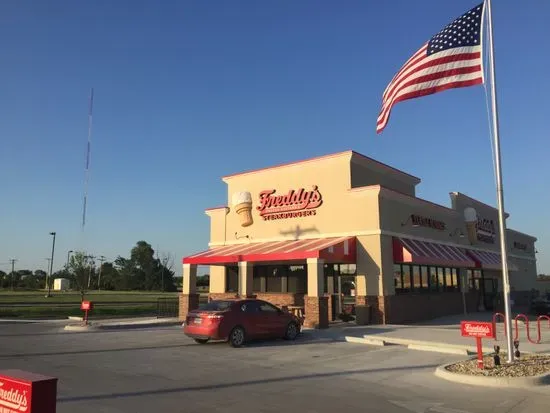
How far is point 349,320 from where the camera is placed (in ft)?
80.0

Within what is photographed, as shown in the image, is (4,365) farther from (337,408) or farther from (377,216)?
(377,216)

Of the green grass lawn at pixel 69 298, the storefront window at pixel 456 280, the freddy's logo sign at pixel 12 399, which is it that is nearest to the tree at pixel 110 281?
the green grass lawn at pixel 69 298

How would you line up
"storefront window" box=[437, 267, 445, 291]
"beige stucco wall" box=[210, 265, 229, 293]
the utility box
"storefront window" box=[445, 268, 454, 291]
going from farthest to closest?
the utility box → "storefront window" box=[445, 268, 454, 291] → "beige stucco wall" box=[210, 265, 229, 293] → "storefront window" box=[437, 267, 445, 291]

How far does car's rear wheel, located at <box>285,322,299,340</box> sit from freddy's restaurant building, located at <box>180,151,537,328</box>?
114 inches

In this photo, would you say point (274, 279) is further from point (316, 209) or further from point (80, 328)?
point (80, 328)

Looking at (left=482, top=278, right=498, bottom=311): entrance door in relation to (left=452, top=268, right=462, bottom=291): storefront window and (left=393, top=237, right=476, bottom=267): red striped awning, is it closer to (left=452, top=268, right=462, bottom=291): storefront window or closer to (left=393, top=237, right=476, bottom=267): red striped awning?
(left=452, top=268, right=462, bottom=291): storefront window

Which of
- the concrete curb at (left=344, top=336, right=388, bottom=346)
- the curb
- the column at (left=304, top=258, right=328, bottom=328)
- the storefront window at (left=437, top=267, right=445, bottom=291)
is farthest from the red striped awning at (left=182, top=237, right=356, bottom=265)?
the storefront window at (left=437, top=267, right=445, bottom=291)

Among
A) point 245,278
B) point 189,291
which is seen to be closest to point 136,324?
point 189,291

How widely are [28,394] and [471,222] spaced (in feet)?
106

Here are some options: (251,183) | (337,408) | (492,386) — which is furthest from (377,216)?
(337,408)

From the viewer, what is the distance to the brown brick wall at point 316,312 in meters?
21.3

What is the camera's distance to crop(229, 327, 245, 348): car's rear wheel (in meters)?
16.3

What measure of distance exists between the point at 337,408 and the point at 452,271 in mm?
24410

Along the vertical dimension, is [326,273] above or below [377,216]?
below
